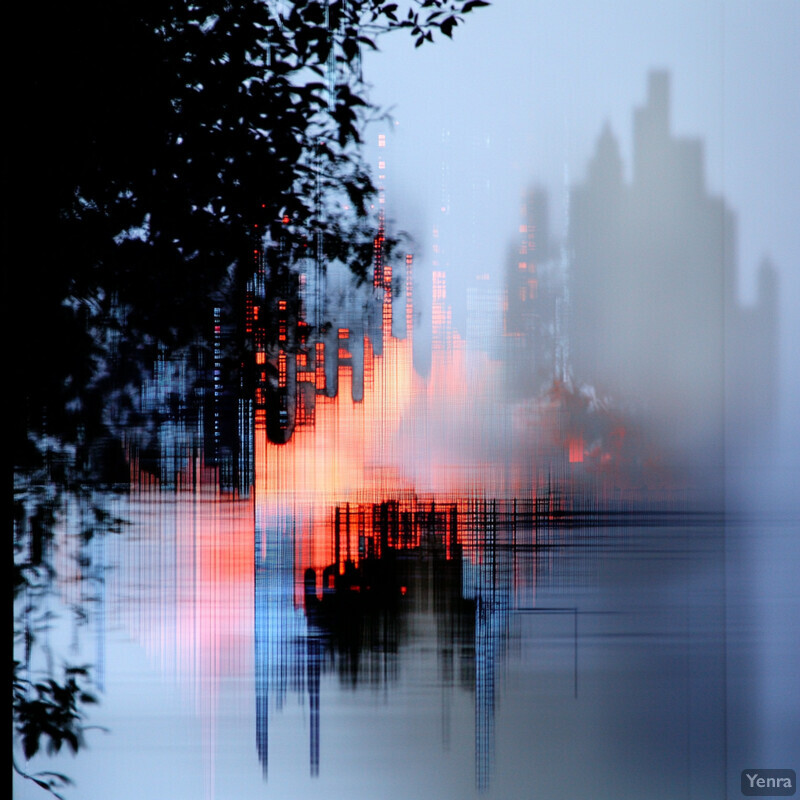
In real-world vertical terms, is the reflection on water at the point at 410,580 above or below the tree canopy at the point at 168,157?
below

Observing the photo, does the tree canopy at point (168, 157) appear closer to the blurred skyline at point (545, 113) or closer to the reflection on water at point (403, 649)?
the blurred skyline at point (545, 113)

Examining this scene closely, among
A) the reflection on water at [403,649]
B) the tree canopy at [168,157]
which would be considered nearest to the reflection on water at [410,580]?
the reflection on water at [403,649]

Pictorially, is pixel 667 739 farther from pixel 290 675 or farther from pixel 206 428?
pixel 206 428

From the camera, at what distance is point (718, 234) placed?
146 centimetres

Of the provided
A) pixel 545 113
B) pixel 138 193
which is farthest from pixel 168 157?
pixel 545 113

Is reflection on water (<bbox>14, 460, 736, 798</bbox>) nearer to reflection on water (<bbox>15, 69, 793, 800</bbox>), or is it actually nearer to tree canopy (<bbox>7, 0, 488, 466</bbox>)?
reflection on water (<bbox>15, 69, 793, 800</bbox>)

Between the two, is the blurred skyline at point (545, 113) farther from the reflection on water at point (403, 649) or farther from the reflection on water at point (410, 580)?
the reflection on water at point (403, 649)

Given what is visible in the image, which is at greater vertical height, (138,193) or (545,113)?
(545,113)

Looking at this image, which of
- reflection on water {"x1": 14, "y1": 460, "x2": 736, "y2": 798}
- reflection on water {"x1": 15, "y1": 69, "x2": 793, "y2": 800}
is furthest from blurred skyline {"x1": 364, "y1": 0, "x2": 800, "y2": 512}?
reflection on water {"x1": 14, "y1": 460, "x2": 736, "y2": 798}

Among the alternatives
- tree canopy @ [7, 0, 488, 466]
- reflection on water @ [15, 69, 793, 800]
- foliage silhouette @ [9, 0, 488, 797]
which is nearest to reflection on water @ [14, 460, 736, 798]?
reflection on water @ [15, 69, 793, 800]

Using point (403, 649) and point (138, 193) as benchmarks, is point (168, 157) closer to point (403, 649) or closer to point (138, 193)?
point (138, 193)

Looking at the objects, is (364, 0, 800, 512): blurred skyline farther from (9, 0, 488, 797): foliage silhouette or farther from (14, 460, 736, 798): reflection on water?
(14, 460, 736, 798): reflection on water

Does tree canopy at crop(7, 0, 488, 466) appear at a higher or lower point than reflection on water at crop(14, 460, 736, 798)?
higher

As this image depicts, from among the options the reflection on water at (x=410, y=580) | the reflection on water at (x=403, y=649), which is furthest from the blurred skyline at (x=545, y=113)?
the reflection on water at (x=403, y=649)
